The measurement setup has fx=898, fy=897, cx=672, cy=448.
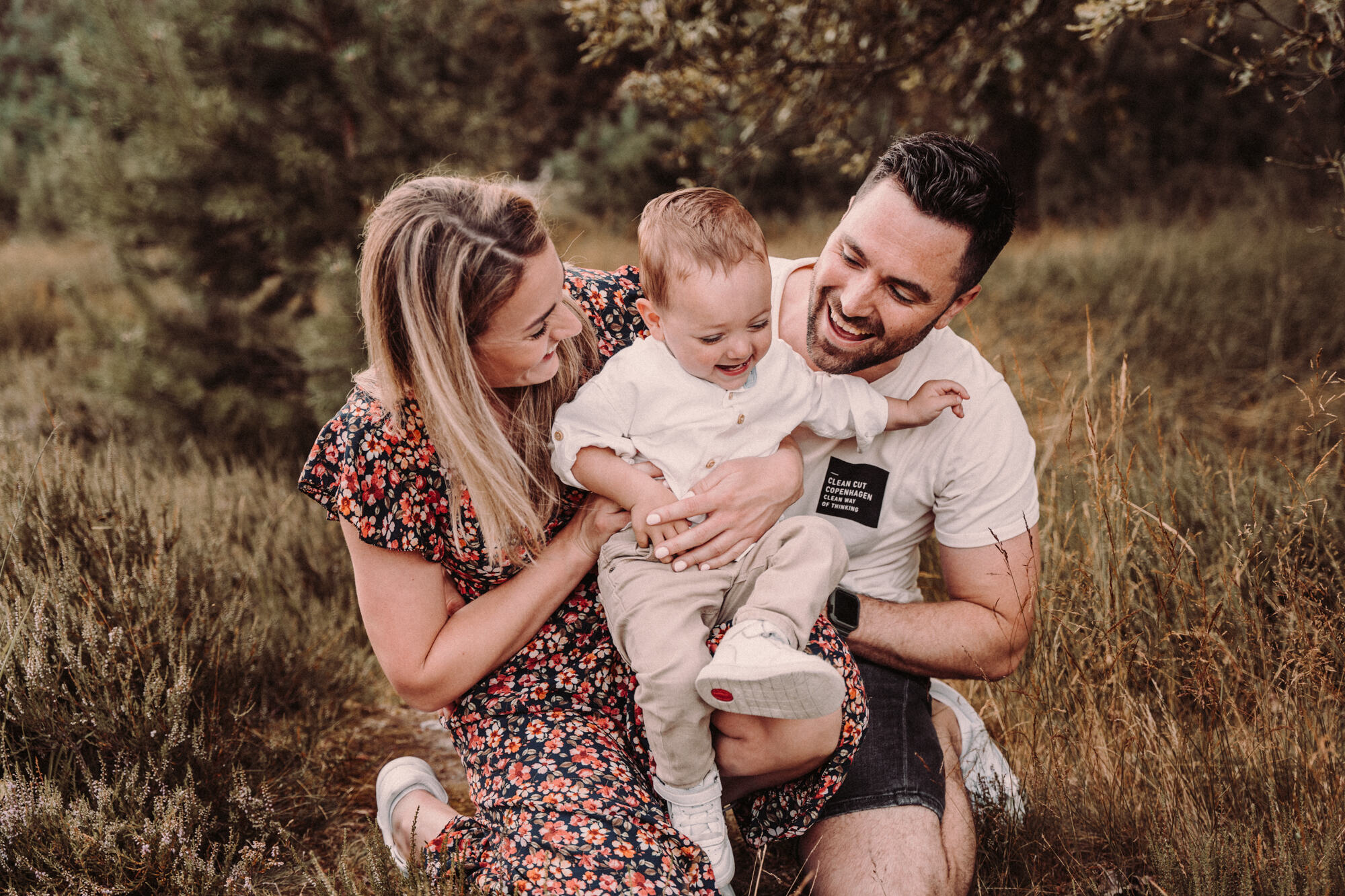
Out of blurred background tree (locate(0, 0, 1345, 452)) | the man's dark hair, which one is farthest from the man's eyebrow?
blurred background tree (locate(0, 0, 1345, 452))

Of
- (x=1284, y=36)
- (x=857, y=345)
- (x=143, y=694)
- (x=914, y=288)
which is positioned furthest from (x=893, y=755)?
(x=1284, y=36)

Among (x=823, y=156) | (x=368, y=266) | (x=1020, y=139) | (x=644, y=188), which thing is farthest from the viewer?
(x=644, y=188)

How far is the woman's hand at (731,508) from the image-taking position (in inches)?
76.2

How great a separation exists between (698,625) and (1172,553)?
3.86 ft

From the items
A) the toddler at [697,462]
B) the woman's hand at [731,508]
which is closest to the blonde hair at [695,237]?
the toddler at [697,462]

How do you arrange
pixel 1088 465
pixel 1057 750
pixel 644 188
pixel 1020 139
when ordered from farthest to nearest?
1. pixel 644 188
2. pixel 1020 139
3. pixel 1088 465
4. pixel 1057 750

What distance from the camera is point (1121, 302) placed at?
646cm

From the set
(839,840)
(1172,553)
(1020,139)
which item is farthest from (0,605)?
(1020,139)

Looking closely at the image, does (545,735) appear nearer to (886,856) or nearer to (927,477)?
(886,856)

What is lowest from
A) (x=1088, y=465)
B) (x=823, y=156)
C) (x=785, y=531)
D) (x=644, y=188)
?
(x=644, y=188)

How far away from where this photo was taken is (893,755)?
7.57 ft

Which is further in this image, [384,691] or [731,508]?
[384,691]

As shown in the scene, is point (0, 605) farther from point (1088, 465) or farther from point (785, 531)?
point (1088, 465)

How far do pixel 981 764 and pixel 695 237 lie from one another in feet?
5.45
